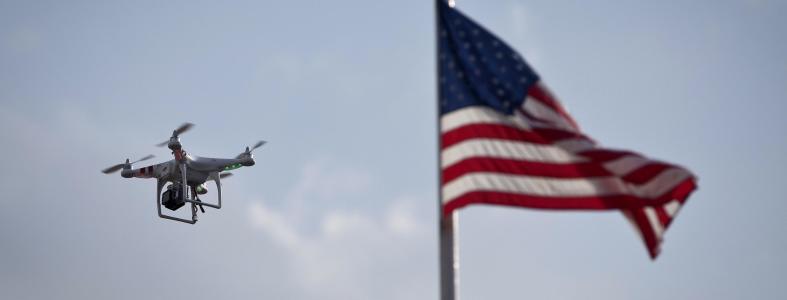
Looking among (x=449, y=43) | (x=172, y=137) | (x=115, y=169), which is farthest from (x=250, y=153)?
(x=449, y=43)

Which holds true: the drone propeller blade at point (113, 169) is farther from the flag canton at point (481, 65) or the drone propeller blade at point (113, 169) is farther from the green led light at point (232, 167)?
the flag canton at point (481, 65)

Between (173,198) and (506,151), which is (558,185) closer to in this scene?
(506,151)

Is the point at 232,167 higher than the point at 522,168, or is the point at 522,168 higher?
the point at 232,167

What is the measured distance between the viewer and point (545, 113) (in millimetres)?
18859

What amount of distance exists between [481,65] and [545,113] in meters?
1.11

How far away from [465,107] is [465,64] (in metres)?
0.65

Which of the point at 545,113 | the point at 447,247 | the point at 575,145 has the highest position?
the point at 545,113

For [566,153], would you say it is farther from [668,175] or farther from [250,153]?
[250,153]

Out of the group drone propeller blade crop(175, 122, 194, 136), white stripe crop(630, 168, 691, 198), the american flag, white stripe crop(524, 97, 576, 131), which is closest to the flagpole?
the american flag

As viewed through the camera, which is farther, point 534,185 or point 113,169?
point 113,169

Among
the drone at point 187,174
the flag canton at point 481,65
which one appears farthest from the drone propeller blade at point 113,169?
the flag canton at point 481,65

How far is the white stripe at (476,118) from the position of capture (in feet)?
60.0

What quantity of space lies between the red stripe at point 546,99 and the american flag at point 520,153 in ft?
0.05

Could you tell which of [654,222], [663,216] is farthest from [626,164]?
[663,216]
